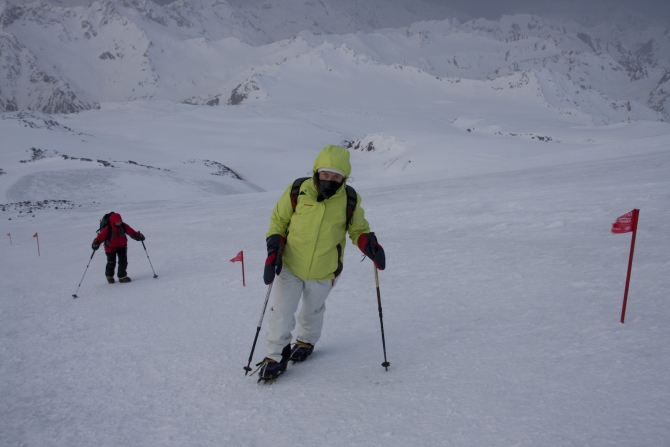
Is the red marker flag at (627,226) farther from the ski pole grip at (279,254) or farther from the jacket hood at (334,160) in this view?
the ski pole grip at (279,254)

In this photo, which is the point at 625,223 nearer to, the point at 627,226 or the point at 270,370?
the point at 627,226

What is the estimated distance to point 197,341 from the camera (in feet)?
15.4

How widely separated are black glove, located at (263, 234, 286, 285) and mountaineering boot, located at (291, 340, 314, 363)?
786mm

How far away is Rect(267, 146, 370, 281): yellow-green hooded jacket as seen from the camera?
3633 millimetres

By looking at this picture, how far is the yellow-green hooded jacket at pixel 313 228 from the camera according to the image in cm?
363

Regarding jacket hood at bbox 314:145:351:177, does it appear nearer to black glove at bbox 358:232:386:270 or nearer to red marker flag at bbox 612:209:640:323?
black glove at bbox 358:232:386:270

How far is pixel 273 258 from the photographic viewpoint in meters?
3.54

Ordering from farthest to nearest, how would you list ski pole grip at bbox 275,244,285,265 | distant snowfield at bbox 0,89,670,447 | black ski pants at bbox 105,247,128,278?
black ski pants at bbox 105,247,128,278, ski pole grip at bbox 275,244,285,265, distant snowfield at bbox 0,89,670,447

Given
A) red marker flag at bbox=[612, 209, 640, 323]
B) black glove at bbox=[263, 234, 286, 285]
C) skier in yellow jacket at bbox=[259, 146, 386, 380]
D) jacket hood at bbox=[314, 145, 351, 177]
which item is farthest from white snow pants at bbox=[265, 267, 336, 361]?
red marker flag at bbox=[612, 209, 640, 323]

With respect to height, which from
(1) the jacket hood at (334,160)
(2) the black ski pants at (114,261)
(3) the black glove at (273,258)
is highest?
(1) the jacket hood at (334,160)

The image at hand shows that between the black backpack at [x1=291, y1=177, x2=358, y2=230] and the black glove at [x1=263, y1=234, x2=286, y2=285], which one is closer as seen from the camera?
the black glove at [x1=263, y1=234, x2=286, y2=285]

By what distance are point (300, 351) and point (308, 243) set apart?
101 centimetres

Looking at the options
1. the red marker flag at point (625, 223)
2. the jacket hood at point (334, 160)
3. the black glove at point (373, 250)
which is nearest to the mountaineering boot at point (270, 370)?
the black glove at point (373, 250)

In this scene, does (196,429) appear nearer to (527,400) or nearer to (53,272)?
(527,400)
